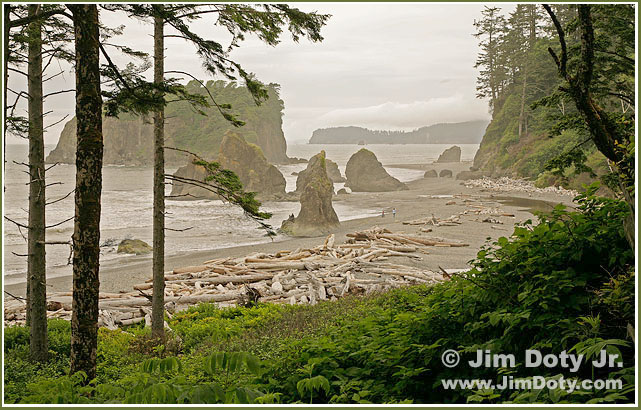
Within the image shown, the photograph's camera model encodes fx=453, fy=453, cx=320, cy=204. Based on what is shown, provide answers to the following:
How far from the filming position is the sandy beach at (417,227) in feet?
53.6

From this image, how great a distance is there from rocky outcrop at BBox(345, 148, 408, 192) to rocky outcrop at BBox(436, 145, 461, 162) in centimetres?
2732

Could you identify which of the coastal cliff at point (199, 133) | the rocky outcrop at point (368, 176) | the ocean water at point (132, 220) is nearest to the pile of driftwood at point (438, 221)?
the ocean water at point (132, 220)

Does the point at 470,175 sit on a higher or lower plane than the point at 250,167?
lower

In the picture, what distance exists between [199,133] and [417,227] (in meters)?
34.2

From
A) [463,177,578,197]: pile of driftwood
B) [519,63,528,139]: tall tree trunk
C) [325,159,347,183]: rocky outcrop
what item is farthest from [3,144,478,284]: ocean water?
[519,63,528,139]: tall tree trunk

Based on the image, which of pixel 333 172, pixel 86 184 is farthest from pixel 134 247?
pixel 333 172

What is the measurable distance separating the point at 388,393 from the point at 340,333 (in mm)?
1436

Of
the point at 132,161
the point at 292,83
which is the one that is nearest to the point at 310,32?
the point at 292,83

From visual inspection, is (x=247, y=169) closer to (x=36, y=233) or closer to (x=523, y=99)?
(x=523, y=99)

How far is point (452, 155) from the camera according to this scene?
71750mm

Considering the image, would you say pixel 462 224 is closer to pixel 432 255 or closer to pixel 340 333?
pixel 432 255

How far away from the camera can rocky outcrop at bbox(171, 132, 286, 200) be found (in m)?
37.8

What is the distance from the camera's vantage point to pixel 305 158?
255ft

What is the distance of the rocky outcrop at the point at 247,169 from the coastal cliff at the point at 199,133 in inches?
428
